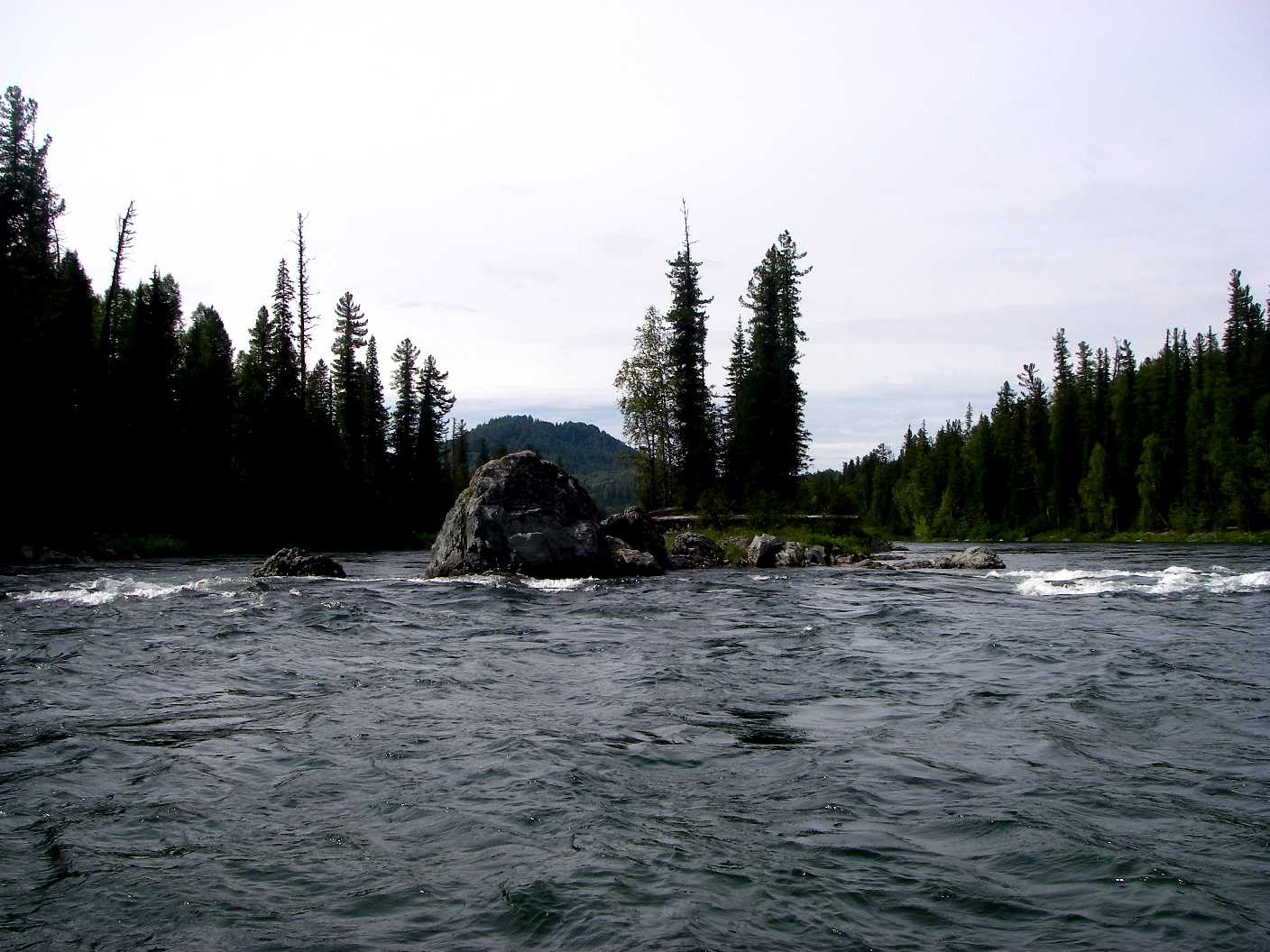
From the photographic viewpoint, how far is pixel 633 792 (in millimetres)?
6594

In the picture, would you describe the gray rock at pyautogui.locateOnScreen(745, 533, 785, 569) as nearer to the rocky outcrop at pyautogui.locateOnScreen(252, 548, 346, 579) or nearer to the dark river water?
the rocky outcrop at pyautogui.locateOnScreen(252, 548, 346, 579)

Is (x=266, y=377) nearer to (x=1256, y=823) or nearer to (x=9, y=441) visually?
(x=9, y=441)


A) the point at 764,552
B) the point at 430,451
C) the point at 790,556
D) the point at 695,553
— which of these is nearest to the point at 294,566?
the point at 695,553

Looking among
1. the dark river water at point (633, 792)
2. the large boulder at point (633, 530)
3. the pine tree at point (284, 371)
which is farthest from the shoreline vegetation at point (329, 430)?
the dark river water at point (633, 792)

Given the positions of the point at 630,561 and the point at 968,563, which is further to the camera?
the point at 968,563

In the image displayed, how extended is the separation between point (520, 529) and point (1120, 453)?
3473 inches

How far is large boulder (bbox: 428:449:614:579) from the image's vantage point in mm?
26469

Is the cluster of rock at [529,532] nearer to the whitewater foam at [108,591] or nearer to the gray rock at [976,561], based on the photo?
the whitewater foam at [108,591]

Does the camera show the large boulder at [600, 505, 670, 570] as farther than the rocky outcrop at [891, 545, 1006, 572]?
No

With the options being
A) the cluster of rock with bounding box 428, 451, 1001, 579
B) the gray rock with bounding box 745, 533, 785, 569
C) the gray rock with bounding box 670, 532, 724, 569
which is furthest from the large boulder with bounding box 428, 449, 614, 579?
the gray rock with bounding box 745, 533, 785, 569

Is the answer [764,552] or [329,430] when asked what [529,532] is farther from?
[329,430]

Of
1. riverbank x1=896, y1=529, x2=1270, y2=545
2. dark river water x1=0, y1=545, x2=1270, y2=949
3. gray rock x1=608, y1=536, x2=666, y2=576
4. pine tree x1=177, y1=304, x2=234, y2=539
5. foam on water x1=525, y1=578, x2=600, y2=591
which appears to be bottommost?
riverbank x1=896, y1=529, x2=1270, y2=545

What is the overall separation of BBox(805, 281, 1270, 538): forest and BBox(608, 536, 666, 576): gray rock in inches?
1593

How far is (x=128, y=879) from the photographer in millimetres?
4879
